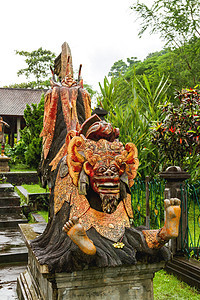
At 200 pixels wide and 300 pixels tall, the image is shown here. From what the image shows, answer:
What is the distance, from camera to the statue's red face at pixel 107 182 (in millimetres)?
2273

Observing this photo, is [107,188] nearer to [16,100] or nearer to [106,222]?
[106,222]

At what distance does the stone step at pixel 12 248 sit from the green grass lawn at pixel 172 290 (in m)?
2.34

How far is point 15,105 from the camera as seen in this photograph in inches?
864

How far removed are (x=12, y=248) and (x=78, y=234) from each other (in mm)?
3932

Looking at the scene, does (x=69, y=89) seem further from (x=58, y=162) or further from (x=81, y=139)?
(x=81, y=139)

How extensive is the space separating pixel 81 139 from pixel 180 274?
96.9 inches

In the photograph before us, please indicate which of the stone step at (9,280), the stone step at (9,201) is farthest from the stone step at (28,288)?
the stone step at (9,201)

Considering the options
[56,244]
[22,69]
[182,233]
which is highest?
[22,69]

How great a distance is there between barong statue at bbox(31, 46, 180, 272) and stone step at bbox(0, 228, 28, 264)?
2.72 m

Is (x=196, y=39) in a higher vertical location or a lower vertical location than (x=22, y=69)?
lower

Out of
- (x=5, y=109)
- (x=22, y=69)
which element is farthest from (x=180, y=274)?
(x=22, y=69)

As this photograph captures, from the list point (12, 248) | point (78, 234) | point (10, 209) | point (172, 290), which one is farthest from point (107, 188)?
point (10, 209)

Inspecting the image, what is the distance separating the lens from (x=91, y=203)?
8.11ft

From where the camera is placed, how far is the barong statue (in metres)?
2.24
